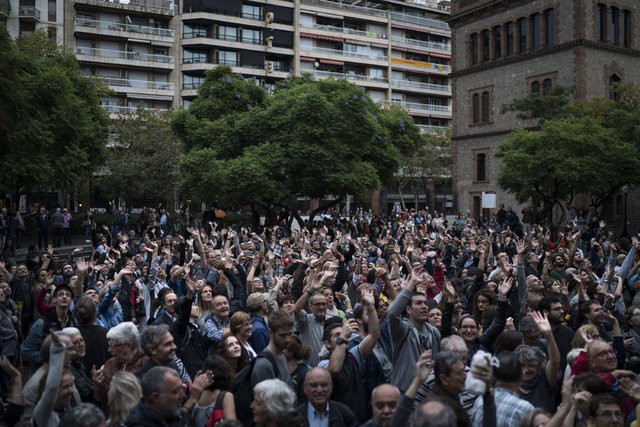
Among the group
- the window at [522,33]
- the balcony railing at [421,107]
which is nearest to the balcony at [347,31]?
the balcony railing at [421,107]

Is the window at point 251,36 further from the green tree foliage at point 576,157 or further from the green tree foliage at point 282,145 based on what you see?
the green tree foliage at point 576,157

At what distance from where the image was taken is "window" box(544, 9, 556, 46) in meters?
41.8

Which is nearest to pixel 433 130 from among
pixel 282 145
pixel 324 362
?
pixel 282 145

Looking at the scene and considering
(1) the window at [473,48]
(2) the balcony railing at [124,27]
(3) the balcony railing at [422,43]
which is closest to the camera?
(1) the window at [473,48]

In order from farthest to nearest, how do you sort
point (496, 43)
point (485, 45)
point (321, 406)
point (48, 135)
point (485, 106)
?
point (485, 106)
point (485, 45)
point (496, 43)
point (48, 135)
point (321, 406)

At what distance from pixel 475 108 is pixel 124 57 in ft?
94.3

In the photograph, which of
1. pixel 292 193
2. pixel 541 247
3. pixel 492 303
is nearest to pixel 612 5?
pixel 292 193

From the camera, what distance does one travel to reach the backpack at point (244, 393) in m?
5.22

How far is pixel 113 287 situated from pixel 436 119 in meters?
65.5

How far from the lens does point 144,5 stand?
5725cm

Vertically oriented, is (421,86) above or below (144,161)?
above

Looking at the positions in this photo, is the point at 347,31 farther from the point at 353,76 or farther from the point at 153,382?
the point at 153,382

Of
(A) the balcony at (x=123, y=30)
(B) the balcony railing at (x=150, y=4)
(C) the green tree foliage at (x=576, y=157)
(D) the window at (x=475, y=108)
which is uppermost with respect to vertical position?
(B) the balcony railing at (x=150, y=4)

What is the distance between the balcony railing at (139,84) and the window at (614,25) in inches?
1363
